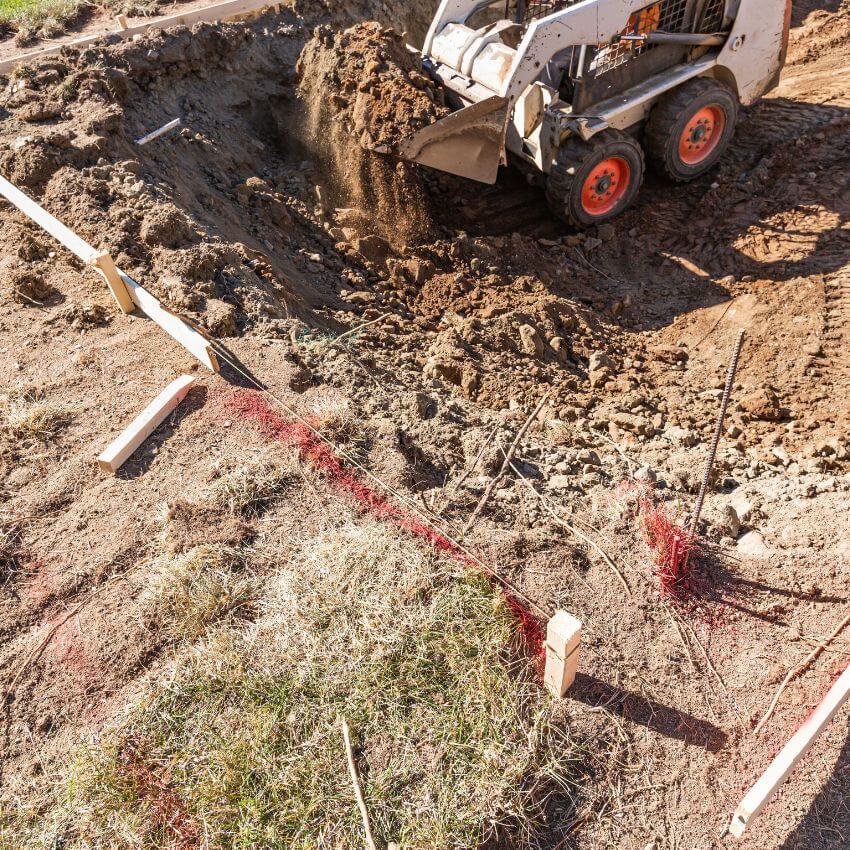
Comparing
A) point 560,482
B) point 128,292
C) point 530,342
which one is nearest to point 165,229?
point 128,292

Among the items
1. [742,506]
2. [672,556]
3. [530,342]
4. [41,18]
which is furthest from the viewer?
[41,18]

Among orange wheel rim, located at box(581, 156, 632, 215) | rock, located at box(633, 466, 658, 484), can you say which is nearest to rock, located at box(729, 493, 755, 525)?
rock, located at box(633, 466, 658, 484)

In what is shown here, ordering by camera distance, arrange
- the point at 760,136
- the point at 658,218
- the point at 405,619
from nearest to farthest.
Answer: the point at 405,619, the point at 658,218, the point at 760,136

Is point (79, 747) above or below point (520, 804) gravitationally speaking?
above

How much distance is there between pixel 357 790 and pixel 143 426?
237 cm

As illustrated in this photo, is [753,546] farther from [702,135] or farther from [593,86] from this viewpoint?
[702,135]

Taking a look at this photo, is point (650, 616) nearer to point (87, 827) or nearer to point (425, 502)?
point (425, 502)

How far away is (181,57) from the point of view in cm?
736

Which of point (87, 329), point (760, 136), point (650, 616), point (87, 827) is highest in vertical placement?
point (87, 329)

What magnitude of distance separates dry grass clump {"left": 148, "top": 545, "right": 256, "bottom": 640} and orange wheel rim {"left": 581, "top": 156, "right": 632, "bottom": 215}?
16.5ft

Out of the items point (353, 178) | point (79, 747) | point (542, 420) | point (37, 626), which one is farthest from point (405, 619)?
point (353, 178)

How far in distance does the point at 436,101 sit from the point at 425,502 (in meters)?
4.50

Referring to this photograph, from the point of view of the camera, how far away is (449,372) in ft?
16.5

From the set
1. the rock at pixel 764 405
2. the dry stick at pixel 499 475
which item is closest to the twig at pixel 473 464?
the dry stick at pixel 499 475
